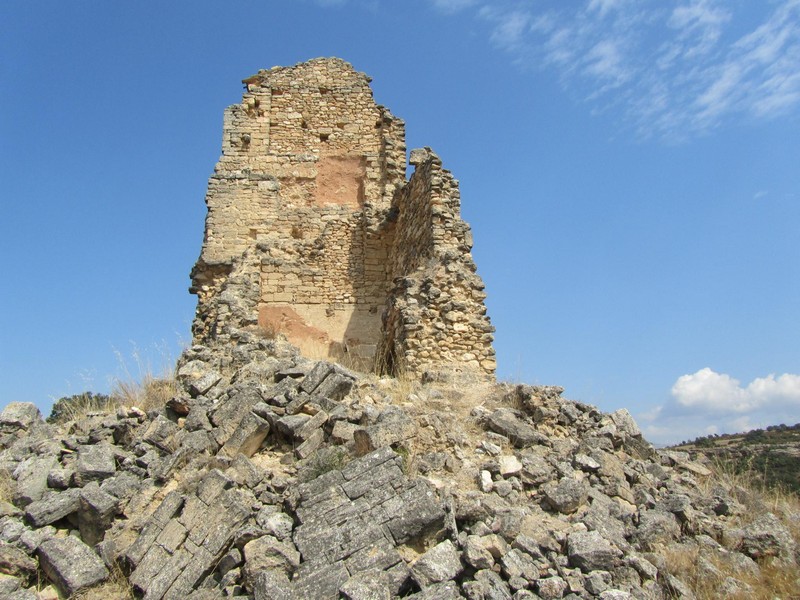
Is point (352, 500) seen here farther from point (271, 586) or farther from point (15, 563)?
point (15, 563)

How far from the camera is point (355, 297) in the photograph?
464 inches

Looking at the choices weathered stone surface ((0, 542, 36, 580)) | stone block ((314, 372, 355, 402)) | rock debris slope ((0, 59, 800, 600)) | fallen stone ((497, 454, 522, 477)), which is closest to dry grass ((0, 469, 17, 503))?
rock debris slope ((0, 59, 800, 600))

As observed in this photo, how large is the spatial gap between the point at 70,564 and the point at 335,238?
8.00 metres

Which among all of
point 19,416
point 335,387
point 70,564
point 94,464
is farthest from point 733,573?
point 19,416

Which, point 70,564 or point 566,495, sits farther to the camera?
point 566,495

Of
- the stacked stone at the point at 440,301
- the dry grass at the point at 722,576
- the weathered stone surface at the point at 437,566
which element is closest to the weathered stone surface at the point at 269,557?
the weathered stone surface at the point at 437,566

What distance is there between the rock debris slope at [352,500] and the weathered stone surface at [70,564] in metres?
0.02

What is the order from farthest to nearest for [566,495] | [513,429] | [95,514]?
[513,429]
[566,495]
[95,514]

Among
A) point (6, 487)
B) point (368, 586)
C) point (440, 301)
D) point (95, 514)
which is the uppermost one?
point (440, 301)

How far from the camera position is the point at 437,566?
455cm

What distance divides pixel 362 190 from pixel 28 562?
920cm

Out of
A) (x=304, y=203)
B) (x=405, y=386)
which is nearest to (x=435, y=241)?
(x=405, y=386)

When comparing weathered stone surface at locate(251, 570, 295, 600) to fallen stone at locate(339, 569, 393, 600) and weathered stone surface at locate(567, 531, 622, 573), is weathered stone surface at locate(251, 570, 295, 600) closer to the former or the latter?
fallen stone at locate(339, 569, 393, 600)

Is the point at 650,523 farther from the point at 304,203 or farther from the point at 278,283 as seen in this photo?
the point at 304,203
